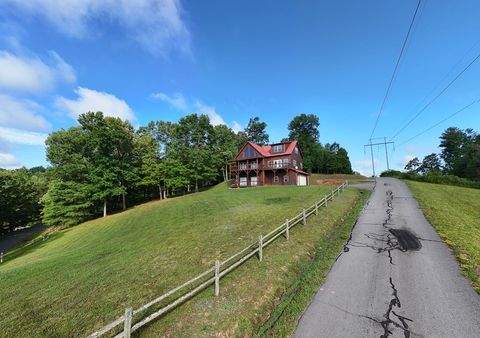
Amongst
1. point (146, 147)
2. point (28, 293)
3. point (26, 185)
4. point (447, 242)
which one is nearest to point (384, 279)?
point (447, 242)

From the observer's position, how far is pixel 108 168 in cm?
3797

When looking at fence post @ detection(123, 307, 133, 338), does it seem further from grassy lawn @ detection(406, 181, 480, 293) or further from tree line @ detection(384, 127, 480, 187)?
tree line @ detection(384, 127, 480, 187)

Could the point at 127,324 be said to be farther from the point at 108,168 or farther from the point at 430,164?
the point at 430,164

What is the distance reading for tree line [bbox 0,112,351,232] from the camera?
1399 inches

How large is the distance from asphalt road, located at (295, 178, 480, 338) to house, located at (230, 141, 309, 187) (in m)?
32.8

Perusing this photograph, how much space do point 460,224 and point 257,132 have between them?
7011cm

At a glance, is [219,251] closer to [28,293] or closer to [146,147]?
[28,293]

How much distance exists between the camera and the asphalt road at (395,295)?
19.2 ft

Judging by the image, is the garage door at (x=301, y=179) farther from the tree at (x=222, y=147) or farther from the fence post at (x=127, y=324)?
the fence post at (x=127, y=324)

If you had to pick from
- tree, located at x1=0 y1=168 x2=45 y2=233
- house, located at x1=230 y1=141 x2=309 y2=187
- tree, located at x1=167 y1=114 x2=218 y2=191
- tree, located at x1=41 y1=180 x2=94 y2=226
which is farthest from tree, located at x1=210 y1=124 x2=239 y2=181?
tree, located at x1=0 y1=168 x2=45 y2=233

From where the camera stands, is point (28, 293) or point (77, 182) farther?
point (77, 182)

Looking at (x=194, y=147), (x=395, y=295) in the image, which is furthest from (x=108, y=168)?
(x=395, y=295)

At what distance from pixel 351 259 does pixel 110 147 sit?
39141 millimetres

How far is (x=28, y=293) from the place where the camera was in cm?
920
